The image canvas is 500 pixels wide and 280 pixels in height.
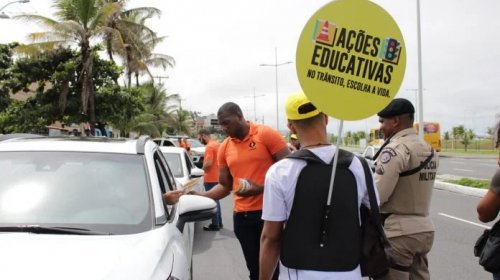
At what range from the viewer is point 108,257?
101 inches

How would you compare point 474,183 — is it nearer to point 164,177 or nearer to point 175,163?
point 175,163

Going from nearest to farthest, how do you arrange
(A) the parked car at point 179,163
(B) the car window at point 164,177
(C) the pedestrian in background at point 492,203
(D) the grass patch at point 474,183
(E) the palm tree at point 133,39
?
1. (C) the pedestrian in background at point 492,203
2. (B) the car window at point 164,177
3. (A) the parked car at point 179,163
4. (D) the grass patch at point 474,183
5. (E) the palm tree at point 133,39

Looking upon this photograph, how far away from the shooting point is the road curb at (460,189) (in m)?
13.9

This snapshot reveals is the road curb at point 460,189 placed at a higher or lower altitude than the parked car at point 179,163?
lower

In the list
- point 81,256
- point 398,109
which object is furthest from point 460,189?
point 81,256

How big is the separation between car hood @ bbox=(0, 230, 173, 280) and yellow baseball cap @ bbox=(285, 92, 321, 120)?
1.05 meters

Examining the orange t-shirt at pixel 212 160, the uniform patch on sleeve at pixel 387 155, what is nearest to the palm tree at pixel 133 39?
the orange t-shirt at pixel 212 160

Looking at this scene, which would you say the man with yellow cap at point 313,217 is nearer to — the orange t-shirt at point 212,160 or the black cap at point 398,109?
the black cap at point 398,109

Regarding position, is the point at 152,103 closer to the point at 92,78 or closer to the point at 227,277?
the point at 92,78

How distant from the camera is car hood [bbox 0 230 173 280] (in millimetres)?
2330

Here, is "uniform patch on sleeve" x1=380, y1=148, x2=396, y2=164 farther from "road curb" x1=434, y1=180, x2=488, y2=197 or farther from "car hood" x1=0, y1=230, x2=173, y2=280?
"road curb" x1=434, y1=180, x2=488, y2=197

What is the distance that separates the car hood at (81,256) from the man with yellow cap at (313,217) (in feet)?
2.20

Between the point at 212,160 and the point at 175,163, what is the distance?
3.51 feet

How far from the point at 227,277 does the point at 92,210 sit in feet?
10.5
